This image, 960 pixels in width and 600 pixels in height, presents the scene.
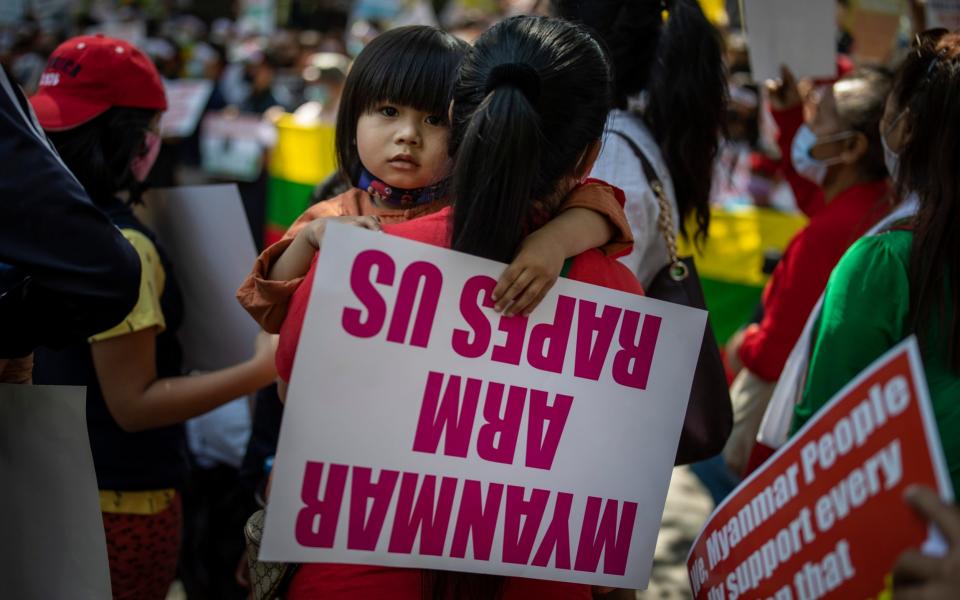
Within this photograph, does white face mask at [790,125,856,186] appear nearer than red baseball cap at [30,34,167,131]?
No

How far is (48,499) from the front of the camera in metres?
1.64

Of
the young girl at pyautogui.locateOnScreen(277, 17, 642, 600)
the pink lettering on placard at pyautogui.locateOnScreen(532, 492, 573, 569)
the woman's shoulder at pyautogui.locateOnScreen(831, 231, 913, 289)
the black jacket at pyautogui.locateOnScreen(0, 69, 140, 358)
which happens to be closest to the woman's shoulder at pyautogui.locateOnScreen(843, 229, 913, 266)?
the woman's shoulder at pyautogui.locateOnScreen(831, 231, 913, 289)

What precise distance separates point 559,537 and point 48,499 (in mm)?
882

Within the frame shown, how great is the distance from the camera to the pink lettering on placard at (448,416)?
1.51 m

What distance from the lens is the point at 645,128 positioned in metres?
2.51

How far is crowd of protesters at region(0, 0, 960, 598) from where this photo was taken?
1484mm

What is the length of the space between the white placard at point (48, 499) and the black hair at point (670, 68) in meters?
1.55

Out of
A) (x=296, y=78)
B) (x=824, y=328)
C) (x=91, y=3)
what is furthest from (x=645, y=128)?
(x=91, y=3)

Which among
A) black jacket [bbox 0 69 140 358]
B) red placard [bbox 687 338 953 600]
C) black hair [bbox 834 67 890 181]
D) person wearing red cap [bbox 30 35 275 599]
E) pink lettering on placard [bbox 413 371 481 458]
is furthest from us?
black hair [bbox 834 67 890 181]

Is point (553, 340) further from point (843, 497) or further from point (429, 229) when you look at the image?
point (843, 497)

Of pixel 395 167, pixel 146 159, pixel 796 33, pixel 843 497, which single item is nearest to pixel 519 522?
pixel 843 497

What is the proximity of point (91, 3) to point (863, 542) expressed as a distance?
19.0m

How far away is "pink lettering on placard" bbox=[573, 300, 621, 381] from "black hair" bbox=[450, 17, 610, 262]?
0.17m

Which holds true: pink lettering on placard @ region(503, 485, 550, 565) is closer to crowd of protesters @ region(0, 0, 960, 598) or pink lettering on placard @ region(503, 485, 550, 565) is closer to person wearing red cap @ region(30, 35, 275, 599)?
crowd of protesters @ region(0, 0, 960, 598)
